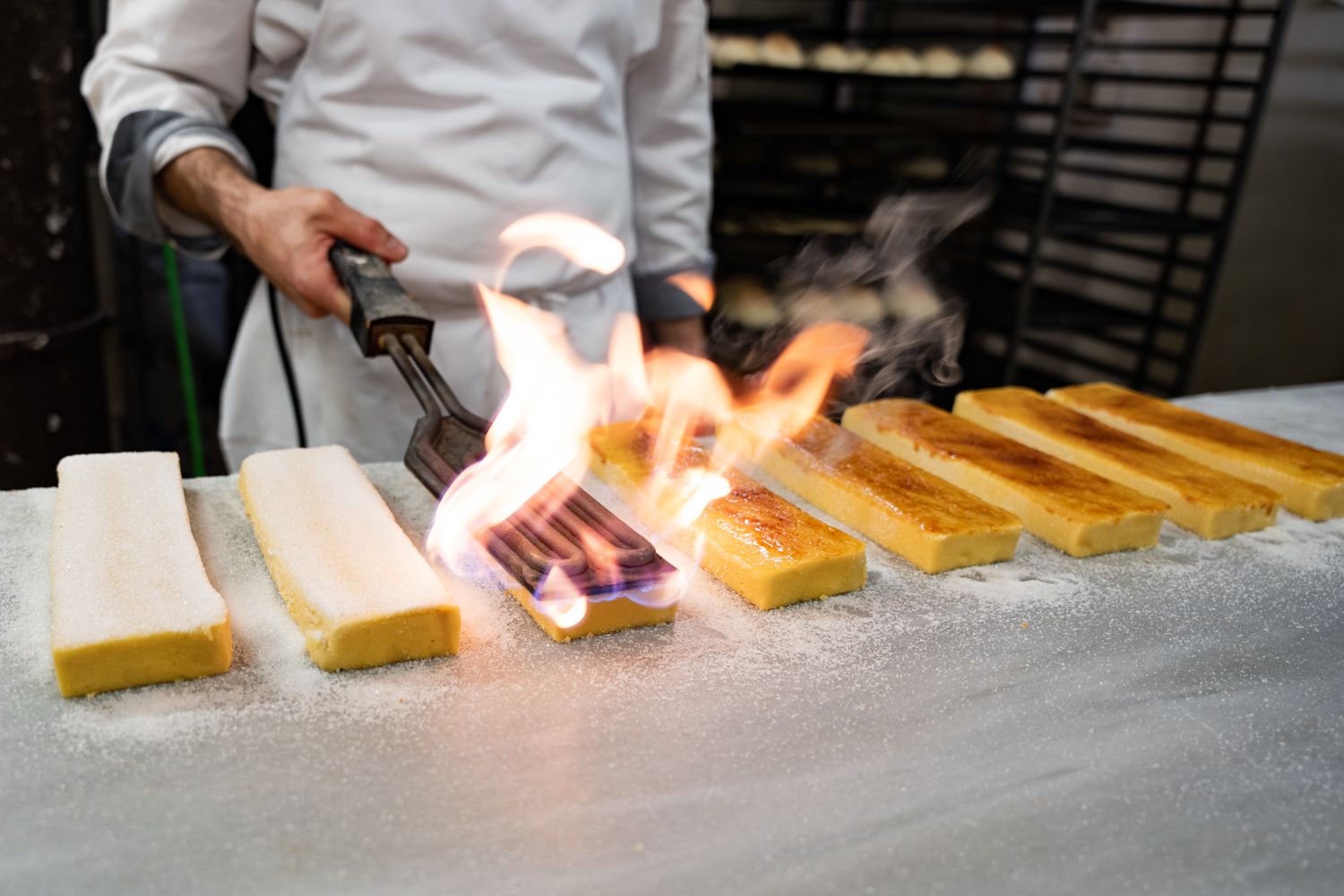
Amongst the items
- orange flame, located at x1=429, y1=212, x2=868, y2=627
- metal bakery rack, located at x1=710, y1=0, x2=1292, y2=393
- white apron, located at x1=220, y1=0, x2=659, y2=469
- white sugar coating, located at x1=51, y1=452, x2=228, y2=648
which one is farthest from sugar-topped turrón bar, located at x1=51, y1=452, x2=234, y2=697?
metal bakery rack, located at x1=710, y1=0, x2=1292, y2=393

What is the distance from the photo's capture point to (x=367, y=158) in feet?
5.24

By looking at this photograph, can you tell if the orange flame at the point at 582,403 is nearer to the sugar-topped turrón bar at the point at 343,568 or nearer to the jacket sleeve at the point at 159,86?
the sugar-topped turrón bar at the point at 343,568

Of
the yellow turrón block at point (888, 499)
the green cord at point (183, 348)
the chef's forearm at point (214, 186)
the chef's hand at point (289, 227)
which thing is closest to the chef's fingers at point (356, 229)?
the chef's hand at point (289, 227)

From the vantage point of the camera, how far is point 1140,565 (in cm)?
122

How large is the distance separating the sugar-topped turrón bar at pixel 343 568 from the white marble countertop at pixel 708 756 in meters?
0.03

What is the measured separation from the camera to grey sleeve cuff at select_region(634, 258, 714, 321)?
6.84 feet

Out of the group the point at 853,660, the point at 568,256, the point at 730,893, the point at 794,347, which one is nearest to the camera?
the point at 730,893

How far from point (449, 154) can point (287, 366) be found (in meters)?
0.50

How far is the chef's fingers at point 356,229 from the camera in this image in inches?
53.7

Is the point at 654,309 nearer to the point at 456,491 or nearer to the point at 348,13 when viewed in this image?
the point at 348,13

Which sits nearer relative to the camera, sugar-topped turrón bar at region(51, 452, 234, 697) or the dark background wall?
sugar-topped turrón bar at region(51, 452, 234, 697)

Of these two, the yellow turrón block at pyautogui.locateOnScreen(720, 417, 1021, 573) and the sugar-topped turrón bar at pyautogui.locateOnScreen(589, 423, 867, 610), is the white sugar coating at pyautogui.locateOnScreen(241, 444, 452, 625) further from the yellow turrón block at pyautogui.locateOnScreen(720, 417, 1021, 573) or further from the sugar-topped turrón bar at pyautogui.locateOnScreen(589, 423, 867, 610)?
the yellow turrón block at pyautogui.locateOnScreen(720, 417, 1021, 573)

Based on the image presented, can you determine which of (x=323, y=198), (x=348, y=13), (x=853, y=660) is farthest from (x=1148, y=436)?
(x=348, y=13)

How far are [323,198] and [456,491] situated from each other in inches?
22.6
